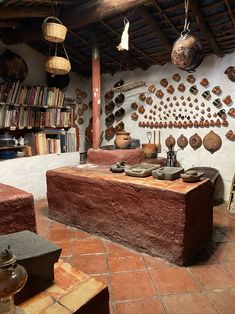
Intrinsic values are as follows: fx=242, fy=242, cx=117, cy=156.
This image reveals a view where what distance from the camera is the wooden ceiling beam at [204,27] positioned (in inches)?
105

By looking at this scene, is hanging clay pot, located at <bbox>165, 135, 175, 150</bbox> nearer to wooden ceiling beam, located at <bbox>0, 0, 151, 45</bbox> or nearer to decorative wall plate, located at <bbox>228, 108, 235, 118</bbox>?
decorative wall plate, located at <bbox>228, 108, 235, 118</bbox>

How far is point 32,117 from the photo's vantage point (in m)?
3.89

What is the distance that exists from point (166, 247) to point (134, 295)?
56cm

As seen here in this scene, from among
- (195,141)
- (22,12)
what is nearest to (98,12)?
(22,12)

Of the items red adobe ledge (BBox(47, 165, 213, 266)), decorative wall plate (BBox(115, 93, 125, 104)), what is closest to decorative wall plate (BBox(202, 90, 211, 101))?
decorative wall plate (BBox(115, 93, 125, 104))

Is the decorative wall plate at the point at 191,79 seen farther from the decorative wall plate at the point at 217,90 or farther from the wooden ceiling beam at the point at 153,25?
the wooden ceiling beam at the point at 153,25

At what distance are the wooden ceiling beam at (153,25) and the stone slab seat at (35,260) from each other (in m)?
2.89

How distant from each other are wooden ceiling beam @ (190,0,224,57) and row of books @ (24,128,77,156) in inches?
105

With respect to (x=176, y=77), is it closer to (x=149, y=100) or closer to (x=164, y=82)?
(x=164, y=82)

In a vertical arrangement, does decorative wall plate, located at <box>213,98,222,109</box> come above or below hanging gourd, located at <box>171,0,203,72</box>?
below

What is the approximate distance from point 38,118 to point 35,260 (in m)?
3.35

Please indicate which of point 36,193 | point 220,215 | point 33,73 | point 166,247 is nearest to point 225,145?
point 220,215

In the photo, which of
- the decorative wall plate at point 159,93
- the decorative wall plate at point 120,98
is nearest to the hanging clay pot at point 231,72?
the decorative wall plate at point 159,93

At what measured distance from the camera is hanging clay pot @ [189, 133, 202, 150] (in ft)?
13.0
